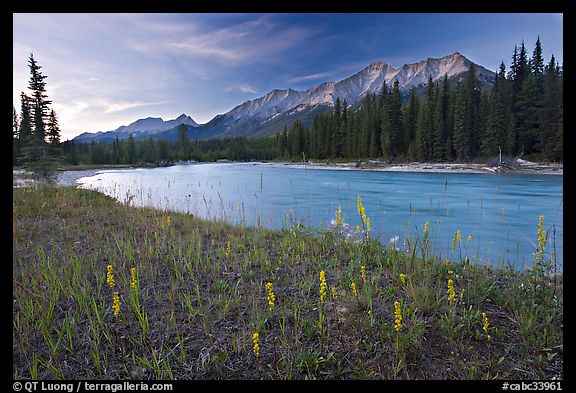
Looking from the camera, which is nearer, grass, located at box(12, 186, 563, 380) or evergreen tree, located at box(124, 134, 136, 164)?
grass, located at box(12, 186, 563, 380)

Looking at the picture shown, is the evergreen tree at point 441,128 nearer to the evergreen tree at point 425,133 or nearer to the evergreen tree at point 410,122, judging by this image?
the evergreen tree at point 425,133

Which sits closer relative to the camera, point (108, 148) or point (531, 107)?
point (531, 107)

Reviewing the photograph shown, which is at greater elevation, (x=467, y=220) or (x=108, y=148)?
(x=108, y=148)

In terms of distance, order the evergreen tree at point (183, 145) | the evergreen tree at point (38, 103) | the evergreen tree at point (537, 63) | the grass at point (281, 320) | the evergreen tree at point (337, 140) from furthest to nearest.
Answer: the evergreen tree at point (183, 145), the evergreen tree at point (337, 140), the evergreen tree at point (537, 63), the evergreen tree at point (38, 103), the grass at point (281, 320)

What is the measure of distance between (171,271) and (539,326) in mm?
4373

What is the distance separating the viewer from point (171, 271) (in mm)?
4086

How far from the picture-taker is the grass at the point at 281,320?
227 centimetres

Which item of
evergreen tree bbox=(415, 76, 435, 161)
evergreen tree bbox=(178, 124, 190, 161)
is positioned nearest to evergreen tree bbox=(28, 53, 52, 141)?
evergreen tree bbox=(415, 76, 435, 161)

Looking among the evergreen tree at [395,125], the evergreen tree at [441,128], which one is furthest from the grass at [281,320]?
the evergreen tree at [395,125]

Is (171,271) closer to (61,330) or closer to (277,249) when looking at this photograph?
(61,330)

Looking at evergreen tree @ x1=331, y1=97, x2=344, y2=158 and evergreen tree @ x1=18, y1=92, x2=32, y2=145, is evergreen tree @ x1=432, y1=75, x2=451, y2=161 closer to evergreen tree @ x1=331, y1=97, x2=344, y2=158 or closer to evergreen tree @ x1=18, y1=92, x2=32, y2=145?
evergreen tree @ x1=331, y1=97, x2=344, y2=158

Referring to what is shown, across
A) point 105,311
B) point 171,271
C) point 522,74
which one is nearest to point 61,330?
point 105,311

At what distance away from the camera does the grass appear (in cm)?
227
